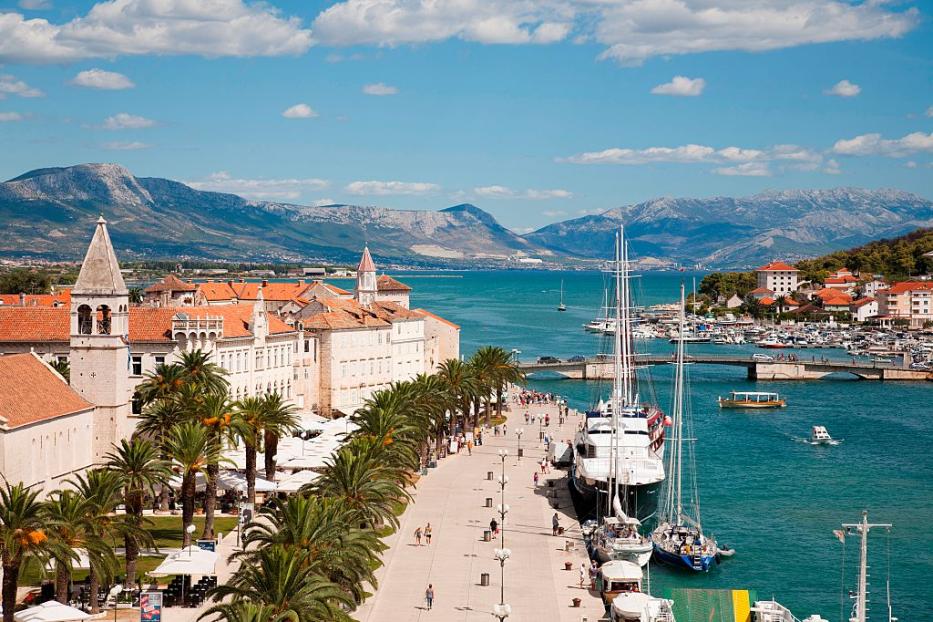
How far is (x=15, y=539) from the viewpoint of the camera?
123 feet

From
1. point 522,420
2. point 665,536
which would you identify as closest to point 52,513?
point 665,536

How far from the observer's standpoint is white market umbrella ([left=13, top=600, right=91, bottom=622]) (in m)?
38.4

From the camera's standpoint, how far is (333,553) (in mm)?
37469

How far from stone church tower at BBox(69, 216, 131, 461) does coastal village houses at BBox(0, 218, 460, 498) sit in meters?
0.05

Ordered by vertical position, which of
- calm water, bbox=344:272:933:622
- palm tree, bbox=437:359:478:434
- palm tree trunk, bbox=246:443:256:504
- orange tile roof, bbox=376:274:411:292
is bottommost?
calm water, bbox=344:272:933:622

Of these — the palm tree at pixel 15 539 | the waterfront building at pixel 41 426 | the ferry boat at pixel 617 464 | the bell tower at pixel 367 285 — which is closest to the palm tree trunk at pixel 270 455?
the waterfront building at pixel 41 426

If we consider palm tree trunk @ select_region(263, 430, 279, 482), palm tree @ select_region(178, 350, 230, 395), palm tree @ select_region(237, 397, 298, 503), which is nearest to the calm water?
palm tree @ select_region(237, 397, 298, 503)

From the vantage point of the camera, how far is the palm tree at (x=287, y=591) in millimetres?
33094

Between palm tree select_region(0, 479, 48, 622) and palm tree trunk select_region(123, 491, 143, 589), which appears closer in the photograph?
palm tree select_region(0, 479, 48, 622)

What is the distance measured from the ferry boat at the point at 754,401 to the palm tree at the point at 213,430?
75760 millimetres

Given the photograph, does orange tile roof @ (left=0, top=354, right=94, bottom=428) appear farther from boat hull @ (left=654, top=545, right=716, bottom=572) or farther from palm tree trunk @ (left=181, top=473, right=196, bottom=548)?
boat hull @ (left=654, top=545, right=716, bottom=572)

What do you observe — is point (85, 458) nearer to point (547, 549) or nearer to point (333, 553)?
point (547, 549)

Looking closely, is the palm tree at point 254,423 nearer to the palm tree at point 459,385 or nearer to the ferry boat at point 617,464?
the ferry boat at point 617,464

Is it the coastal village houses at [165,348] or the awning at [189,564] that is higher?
the coastal village houses at [165,348]
